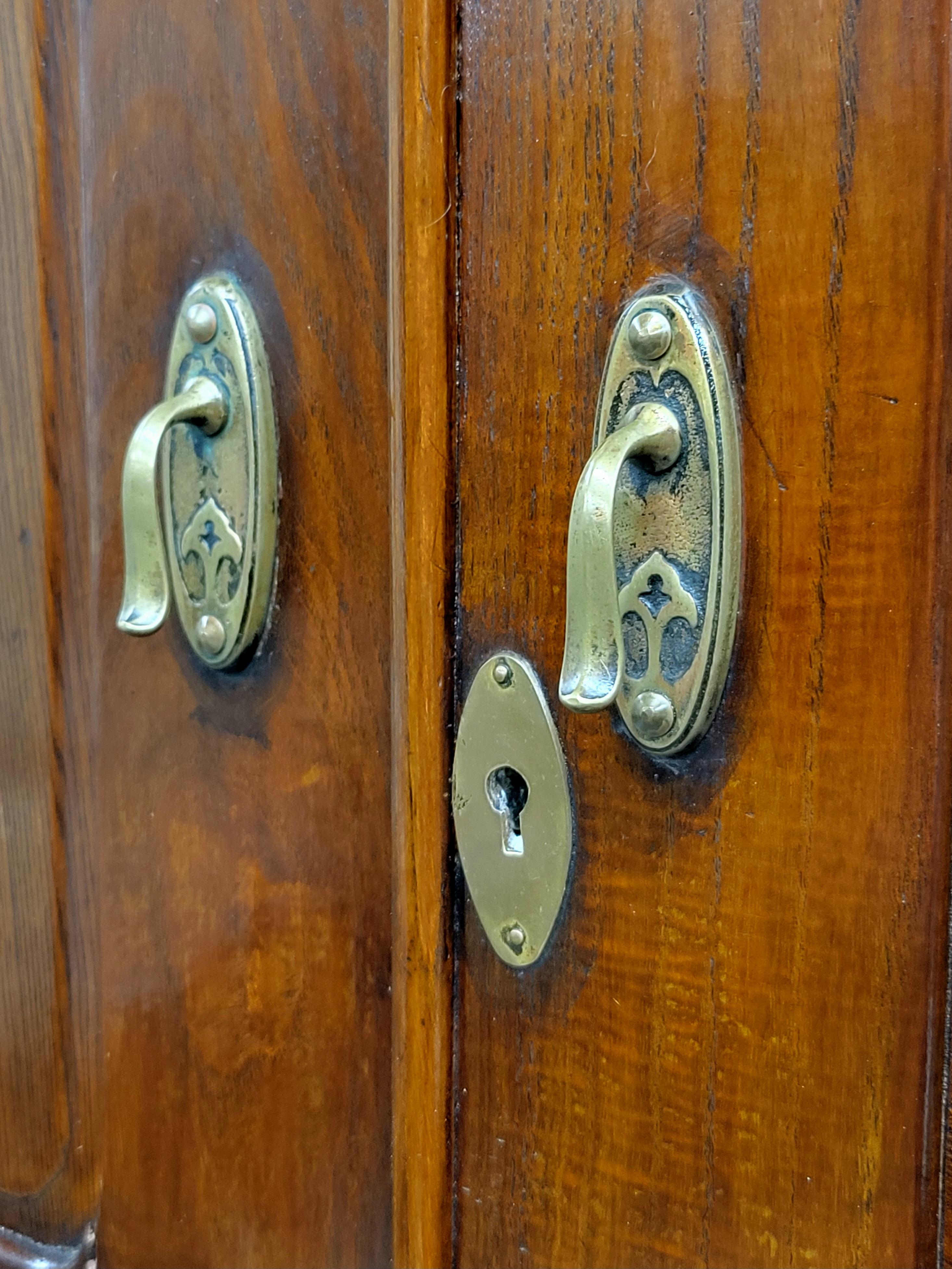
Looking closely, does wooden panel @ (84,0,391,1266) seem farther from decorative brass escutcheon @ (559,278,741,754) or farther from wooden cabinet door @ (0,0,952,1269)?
decorative brass escutcheon @ (559,278,741,754)

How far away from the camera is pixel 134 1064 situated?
20.1 inches

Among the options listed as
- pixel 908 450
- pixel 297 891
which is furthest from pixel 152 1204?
pixel 908 450

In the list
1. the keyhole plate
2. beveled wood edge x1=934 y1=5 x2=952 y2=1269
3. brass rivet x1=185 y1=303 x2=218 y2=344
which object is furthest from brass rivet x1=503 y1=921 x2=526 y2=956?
brass rivet x1=185 y1=303 x2=218 y2=344

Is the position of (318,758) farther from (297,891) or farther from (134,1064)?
(134,1064)

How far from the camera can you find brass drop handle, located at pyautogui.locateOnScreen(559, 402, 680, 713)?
33cm

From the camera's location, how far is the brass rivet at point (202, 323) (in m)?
0.46

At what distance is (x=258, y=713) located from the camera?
47cm

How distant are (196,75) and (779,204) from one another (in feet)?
0.81

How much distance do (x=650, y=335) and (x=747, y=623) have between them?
0.29 ft

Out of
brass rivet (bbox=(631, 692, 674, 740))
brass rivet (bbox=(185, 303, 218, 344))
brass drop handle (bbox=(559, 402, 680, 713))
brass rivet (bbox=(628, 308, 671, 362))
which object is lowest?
brass rivet (bbox=(631, 692, 674, 740))

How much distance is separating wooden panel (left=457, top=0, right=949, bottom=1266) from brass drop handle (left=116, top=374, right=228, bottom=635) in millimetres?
109

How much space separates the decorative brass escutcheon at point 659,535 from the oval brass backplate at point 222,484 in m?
0.15

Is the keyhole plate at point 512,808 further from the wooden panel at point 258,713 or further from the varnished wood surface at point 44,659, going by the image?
the varnished wood surface at point 44,659

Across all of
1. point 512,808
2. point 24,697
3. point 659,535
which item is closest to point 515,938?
point 512,808
